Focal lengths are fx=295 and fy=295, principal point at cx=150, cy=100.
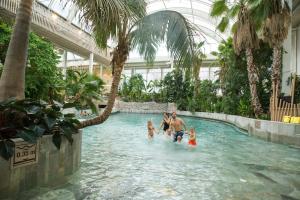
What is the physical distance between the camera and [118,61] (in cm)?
689

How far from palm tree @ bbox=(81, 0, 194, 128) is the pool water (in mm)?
1335

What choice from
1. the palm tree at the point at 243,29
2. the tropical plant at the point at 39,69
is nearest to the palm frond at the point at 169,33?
the tropical plant at the point at 39,69

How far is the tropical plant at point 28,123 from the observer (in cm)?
386

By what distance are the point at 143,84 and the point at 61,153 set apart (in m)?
36.5

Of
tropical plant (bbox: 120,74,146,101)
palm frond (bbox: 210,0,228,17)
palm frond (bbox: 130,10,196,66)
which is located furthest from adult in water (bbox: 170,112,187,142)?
tropical plant (bbox: 120,74,146,101)

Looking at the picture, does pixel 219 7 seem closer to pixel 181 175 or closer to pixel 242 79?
pixel 242 79

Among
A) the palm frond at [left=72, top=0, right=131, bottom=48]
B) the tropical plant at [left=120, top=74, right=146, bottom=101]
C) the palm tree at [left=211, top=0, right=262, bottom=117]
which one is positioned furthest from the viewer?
the tropical plant at [left=120, top=74, right=146, bottom=101]

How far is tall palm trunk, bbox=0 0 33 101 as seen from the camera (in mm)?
4805

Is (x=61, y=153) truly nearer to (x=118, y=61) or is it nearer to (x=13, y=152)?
(x=13, y=152)

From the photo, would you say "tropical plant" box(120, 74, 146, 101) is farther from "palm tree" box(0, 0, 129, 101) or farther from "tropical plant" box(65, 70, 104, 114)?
"palm tree" box(0, 0, 129, 101)

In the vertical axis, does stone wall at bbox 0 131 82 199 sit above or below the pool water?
above

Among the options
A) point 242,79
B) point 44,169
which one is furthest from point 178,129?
point 242,79

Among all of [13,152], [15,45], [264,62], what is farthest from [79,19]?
Result: [264,62]

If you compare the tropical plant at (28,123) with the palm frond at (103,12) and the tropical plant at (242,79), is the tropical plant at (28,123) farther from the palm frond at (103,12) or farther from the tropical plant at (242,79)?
the tropical plant at (242,79)
